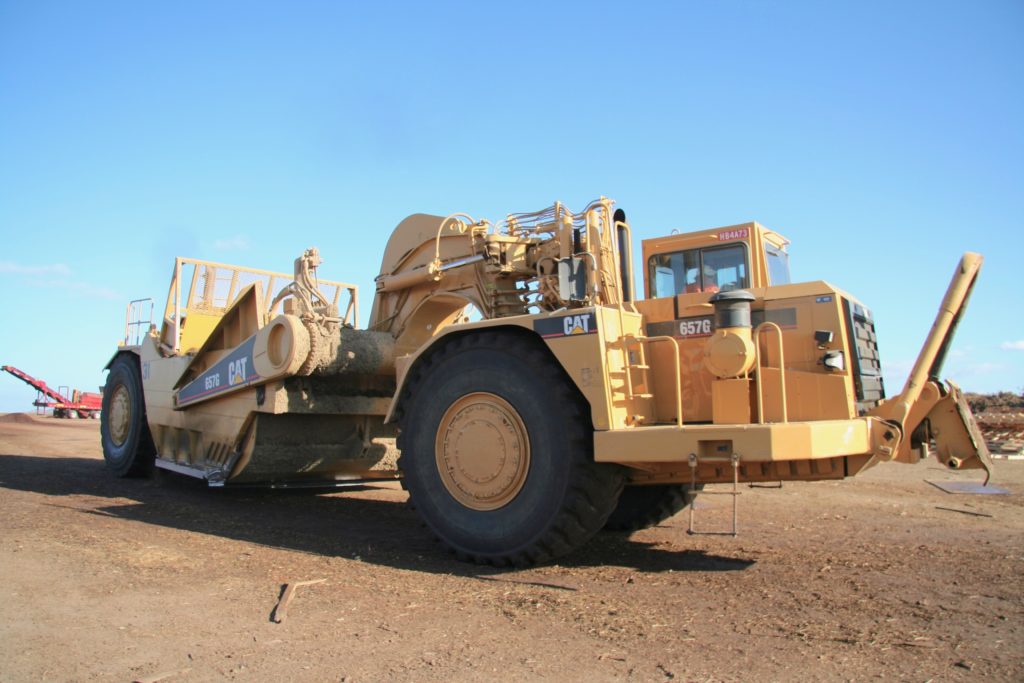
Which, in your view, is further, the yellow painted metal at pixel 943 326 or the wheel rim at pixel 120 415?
the wheel rim at pixel 120 415

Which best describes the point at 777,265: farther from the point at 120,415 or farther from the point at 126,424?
the point at 120,415

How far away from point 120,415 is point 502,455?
8.40m

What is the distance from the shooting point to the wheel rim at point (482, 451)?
20.0 ft

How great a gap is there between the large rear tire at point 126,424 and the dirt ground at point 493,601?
8.96ft

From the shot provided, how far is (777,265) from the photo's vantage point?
7125 millimetres

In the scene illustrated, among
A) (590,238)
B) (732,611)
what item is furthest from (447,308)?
(732,611)

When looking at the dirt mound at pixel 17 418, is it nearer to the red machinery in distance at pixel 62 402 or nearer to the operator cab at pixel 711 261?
the red machinery in distance at pixel 62 402

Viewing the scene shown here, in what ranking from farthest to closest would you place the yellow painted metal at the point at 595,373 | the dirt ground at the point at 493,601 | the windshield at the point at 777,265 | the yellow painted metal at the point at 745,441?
the windshield at the point at 777,265
the yellow painted metal at the point at 595,373
the yellow painted metal at the point at 745,441
the dirt ground at the point at 493,601

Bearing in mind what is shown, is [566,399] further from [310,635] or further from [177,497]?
[177,497]

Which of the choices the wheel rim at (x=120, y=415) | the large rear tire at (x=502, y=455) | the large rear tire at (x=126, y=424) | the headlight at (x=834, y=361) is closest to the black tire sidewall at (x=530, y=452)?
the large rear tire at (x=502, y=455)

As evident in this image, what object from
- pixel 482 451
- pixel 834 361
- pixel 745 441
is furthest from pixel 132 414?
pixel 834 361

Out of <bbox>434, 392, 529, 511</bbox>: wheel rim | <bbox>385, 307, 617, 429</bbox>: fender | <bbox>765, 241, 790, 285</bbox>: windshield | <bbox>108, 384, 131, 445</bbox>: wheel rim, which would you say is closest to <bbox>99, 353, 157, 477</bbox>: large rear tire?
<bbox>108, 384, 131, 445</bbox>: wheel rim

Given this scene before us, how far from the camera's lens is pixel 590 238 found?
23.3ft

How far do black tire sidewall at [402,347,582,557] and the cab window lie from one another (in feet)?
4.99
